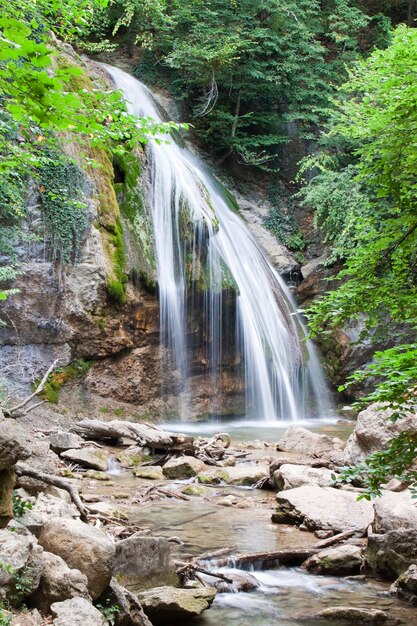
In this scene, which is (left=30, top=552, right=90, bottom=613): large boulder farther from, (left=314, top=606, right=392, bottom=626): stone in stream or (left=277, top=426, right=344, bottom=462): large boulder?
(left=277, top=426, right=344, bottom=462): large boulder

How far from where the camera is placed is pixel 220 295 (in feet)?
54.2

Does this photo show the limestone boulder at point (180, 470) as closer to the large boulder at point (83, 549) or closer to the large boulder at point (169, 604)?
the large boulder at point (169, 604)

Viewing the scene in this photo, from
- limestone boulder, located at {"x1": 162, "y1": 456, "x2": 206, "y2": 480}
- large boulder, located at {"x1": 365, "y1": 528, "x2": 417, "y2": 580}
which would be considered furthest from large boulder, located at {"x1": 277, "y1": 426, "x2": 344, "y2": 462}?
large boulder, located at {"x1": 365, "y1": 528, "x2": 417, "y2": 580}

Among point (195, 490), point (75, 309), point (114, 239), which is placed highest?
point (114, 239)

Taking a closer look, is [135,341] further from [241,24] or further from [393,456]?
[241,24]

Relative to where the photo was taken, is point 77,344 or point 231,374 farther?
point 231,374

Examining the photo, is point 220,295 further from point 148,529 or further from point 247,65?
point 247,65

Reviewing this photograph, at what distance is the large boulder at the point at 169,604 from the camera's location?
13.2ft

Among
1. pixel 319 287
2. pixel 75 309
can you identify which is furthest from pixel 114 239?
pixel 319 287

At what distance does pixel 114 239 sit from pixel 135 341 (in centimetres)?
268

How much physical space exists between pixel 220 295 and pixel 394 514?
11.5m

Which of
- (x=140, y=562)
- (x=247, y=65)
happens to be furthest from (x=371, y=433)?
(x=247, y=65)

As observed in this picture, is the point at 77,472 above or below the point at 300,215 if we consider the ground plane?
below

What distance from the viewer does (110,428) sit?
34.7 ft
